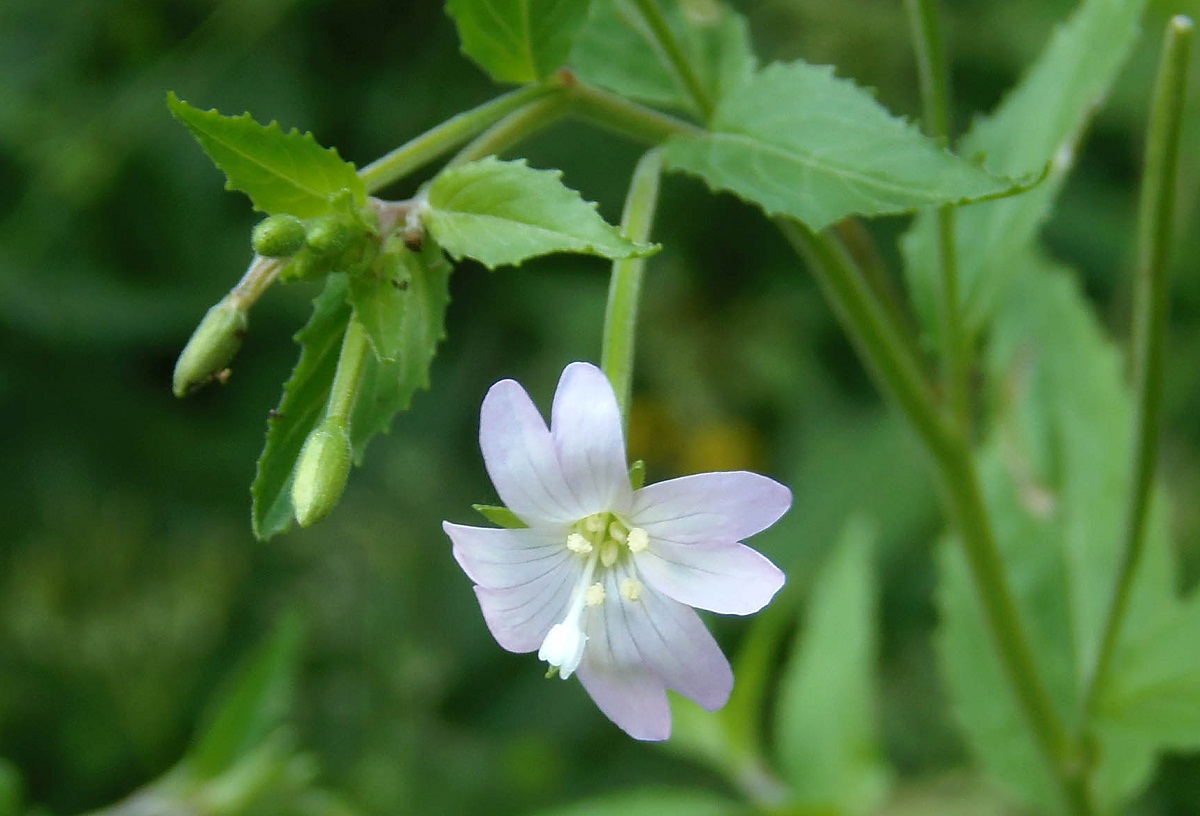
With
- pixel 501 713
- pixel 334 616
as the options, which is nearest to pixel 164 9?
pixel 334 616

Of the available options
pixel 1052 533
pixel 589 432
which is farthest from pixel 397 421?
pixel 589 432

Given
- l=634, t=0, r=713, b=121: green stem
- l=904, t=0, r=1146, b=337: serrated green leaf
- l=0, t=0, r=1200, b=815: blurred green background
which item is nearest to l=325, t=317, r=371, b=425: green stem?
l=634, t=0, r=713, b=121: green stem

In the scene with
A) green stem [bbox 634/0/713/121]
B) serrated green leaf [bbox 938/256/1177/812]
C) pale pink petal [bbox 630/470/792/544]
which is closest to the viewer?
pale pink petal [bbox 630/470/792/544]

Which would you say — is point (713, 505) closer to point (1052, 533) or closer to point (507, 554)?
point (507, 554)

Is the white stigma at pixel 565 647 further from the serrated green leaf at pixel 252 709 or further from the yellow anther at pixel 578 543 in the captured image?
the serrated green leaf at pixel 252 709

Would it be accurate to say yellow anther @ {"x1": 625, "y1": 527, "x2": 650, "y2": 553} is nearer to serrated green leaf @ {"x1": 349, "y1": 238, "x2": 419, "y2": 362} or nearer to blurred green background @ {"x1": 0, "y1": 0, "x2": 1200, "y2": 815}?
serrated green leaf @ {"x1": 349, "y1": 238, "x2": 419, "y2": 362}

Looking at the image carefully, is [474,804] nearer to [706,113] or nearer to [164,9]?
[706,113]
